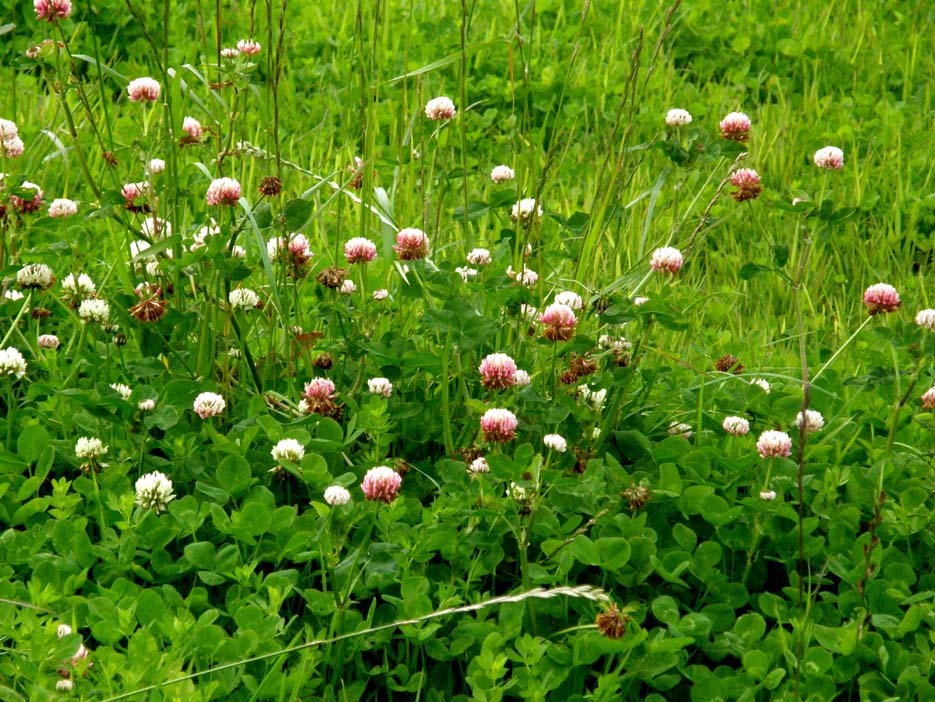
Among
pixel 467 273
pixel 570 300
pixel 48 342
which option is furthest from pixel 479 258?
pixel 48 342

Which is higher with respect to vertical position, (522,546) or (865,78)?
(522,546)

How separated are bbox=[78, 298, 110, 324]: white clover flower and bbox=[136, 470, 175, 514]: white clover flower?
17.7 inches

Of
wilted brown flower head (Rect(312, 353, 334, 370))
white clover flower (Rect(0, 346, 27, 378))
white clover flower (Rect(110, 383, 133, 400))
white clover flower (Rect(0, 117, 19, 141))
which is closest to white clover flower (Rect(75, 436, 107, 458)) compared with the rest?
white clover flower (Rect(110, 383, 133, 400))

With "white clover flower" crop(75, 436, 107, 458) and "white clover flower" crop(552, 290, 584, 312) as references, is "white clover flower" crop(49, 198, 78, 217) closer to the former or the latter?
"white clover flower" crop(75, 436, 107, 458)

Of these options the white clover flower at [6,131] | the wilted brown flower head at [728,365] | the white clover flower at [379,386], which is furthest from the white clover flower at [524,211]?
the white clover flower at [6,131]

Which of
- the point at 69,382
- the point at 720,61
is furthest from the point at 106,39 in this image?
the point at 69,382

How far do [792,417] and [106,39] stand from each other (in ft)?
12.2

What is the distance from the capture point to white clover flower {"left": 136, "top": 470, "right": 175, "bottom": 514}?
2238 mm

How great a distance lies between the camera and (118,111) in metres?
4.69

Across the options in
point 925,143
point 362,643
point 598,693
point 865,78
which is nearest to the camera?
point 598,693

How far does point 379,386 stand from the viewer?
253cm

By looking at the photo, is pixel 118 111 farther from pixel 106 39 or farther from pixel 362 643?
pixel 362 643

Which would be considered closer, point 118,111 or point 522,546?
point 522,546

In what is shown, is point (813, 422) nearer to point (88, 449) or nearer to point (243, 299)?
point (243, 299)
